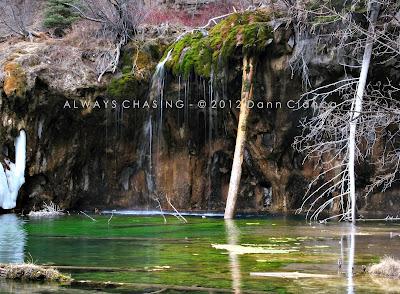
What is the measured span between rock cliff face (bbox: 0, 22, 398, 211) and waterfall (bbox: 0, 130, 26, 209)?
293 millimetres

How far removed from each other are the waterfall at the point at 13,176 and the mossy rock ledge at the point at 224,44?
6705 millimetres

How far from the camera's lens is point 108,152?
30578 mm

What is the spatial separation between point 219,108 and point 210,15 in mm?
12821

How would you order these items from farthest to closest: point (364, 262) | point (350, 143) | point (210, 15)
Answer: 1. point (210, 15)
2. point (350, 143)
3. point (364, 262)

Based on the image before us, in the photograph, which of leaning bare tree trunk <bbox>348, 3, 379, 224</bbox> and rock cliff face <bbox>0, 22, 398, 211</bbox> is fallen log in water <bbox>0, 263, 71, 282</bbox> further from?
rock cliff face <bbox>0, 22, 398, 211</bbox>

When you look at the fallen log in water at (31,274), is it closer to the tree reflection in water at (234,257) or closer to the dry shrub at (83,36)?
the tree reflection in water at (234,257)

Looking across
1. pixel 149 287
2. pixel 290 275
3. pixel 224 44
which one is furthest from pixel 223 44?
pixel 149 287

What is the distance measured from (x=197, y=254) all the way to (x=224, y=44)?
15348mm

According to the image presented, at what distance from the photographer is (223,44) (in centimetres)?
2731

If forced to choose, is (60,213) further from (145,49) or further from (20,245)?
(20,245)

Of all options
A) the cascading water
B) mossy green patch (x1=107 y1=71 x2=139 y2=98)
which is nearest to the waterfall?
mossy green patch (x1=107 y1=71 x2=139 y2=98)

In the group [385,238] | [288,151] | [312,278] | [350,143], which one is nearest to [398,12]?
[350,143]

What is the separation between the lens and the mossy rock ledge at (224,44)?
26.7m

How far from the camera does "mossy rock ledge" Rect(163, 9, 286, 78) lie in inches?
1051
